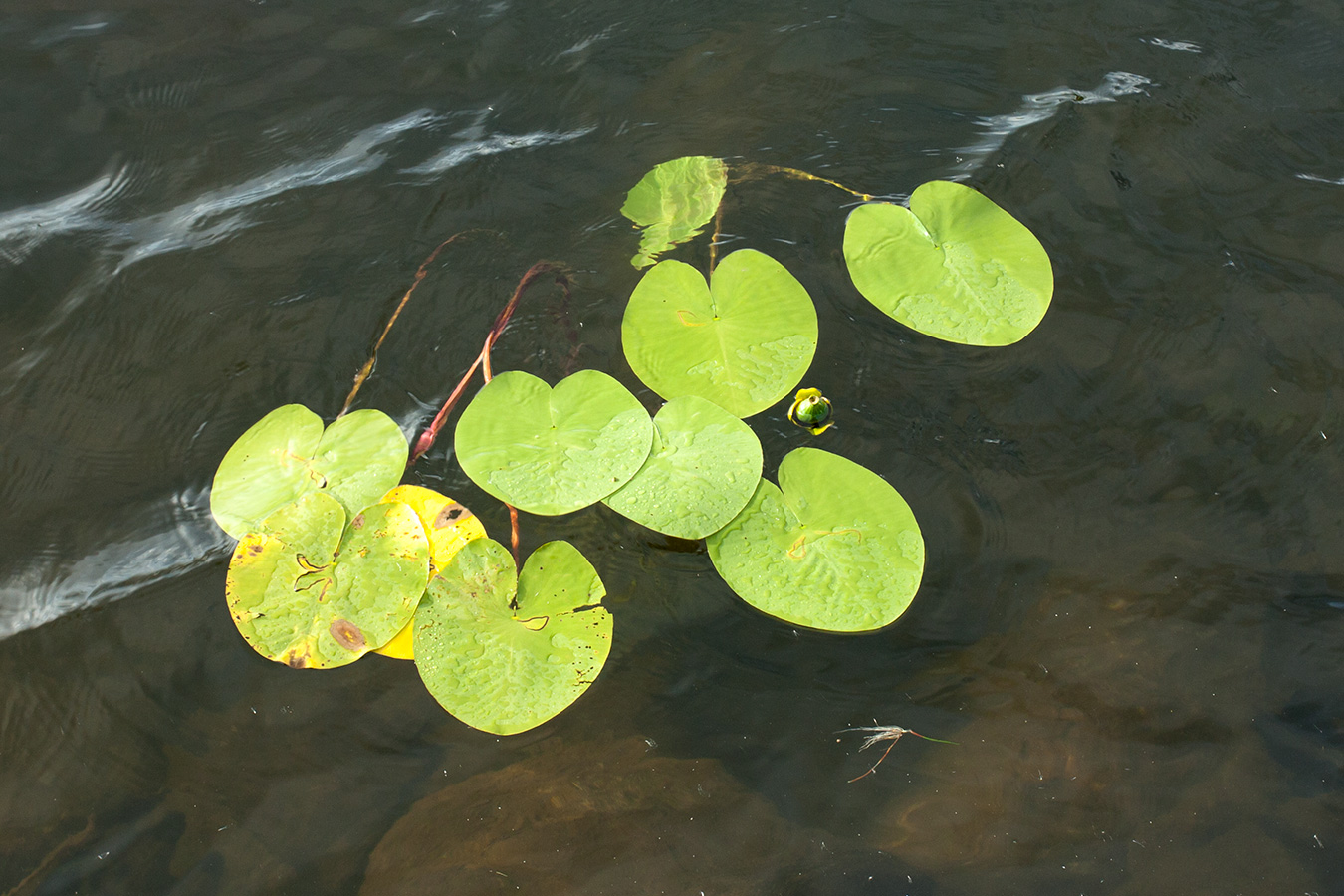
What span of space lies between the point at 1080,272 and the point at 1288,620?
814mm

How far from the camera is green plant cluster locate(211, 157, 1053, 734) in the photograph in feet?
4.67

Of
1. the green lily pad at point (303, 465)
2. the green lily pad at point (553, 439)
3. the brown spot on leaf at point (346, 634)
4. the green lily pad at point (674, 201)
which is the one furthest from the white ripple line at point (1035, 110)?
the brown spot on leaf at point (346, 634)

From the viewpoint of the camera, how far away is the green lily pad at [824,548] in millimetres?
1448

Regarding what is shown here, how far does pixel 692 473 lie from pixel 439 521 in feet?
1.57

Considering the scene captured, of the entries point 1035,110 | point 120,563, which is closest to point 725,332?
point 1035,110

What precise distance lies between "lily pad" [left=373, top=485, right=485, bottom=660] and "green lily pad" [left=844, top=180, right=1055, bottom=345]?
0.94 m

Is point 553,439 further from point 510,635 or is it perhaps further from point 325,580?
point 325,580

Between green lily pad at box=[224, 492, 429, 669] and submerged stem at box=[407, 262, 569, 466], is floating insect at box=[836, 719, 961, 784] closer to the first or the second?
green lily pad at box=[224, 492, 429, 669]

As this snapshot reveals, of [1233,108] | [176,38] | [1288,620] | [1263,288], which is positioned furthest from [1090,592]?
[176,38]

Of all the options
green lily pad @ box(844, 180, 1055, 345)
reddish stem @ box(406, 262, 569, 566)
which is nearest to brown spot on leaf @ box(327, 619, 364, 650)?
reddish stem @ box(406, 262, 569, 566)

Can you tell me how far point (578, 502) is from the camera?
4.77 ft

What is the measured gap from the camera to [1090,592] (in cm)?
160

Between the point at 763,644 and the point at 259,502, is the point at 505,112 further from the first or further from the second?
the point at 763,644

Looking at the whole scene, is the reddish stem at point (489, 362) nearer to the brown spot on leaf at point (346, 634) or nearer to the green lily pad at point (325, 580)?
the green lily pad at point (325, 580)
